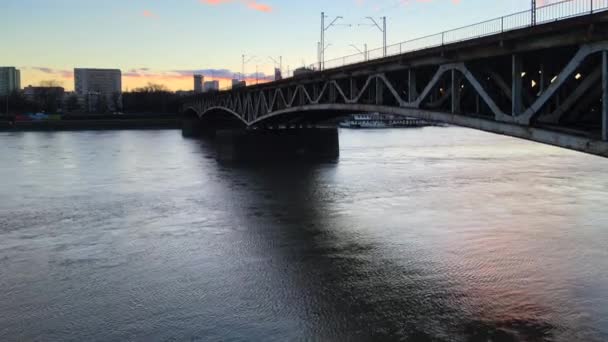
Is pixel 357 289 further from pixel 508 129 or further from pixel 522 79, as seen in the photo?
pixel 522 79

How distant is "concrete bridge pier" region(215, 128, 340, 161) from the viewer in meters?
52.8

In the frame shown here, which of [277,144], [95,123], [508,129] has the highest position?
[95,123]

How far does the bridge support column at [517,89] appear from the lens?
17.3 m

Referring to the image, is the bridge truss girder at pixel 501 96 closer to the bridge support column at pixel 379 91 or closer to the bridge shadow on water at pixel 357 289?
the bridge support column at pixel 379 91

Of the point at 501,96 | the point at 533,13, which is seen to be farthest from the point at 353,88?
the point at 533,13

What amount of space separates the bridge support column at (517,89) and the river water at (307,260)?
178 inches

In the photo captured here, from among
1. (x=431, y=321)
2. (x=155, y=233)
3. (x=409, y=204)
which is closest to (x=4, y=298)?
(x=155, y=233)

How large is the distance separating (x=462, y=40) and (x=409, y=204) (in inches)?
383

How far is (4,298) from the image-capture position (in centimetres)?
1480

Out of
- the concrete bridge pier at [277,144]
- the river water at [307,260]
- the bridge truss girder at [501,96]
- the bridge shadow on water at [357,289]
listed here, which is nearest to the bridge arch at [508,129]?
the bridge truss girder at [501,96]

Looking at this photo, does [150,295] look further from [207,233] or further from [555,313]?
[555,313]

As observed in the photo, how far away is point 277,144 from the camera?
2103 inches

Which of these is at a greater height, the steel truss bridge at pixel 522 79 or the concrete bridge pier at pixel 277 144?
the steel truss bridge at pixel 522 79

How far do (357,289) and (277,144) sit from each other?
38.6 m
